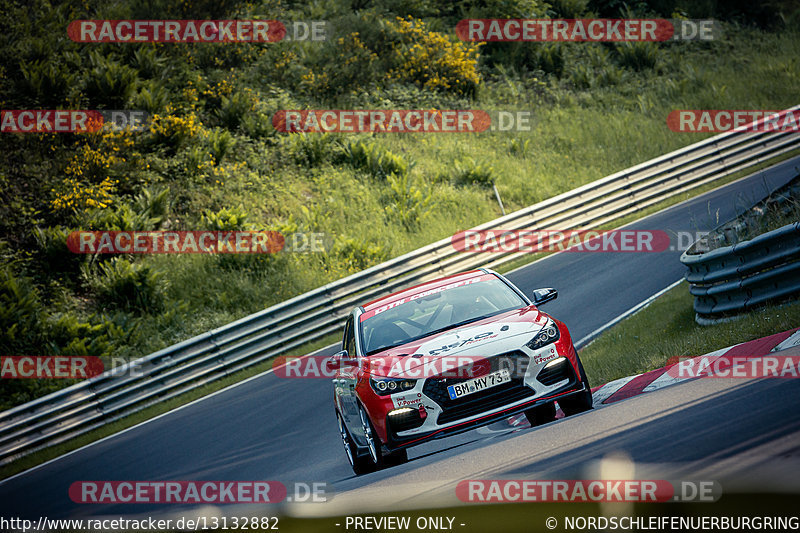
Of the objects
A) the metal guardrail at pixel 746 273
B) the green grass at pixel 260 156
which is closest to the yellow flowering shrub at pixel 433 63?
the green grass at pixel 260 156

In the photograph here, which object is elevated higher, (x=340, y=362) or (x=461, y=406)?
(x=340, y=362)

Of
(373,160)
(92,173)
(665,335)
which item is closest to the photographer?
(665,335)

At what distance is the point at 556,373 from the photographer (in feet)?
20.7

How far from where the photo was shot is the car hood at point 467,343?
6.22 m

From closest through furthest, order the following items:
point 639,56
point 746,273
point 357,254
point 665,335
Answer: point 746,273, point 665,335, point 357,254, point 639,56

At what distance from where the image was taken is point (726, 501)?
1.73m

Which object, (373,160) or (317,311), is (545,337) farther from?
(373,160)

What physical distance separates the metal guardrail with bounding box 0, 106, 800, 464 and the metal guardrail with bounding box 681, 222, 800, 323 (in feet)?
26.4

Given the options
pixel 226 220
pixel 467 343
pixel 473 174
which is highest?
pixel 473 174

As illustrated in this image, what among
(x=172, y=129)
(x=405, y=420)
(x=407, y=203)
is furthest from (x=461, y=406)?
(x=172, y=129)

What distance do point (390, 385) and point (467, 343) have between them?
2.54ft

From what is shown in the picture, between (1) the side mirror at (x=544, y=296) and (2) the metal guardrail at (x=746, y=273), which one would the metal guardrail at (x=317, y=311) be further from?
(1) the side mirror at (x=544, y=296)

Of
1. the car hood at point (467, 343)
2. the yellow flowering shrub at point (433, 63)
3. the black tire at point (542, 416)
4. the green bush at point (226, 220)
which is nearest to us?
the car hood at point (467, 343)

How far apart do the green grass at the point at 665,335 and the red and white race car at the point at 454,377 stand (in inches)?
81.5
